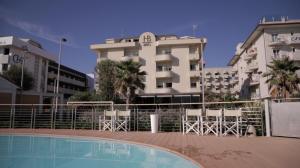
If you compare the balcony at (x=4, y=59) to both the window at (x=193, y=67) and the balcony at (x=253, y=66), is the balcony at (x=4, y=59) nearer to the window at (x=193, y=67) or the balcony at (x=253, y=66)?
the window at (x=193, y=67)

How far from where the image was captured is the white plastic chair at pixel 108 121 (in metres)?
14.0

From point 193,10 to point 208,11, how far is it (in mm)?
1146

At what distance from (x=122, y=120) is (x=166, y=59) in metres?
23.9

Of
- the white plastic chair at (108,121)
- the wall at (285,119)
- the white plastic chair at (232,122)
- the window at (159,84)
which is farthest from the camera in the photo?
the window at (159,84)

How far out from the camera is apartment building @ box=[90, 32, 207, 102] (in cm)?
3653

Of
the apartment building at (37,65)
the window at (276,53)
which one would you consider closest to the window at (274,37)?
the window at (276,53)

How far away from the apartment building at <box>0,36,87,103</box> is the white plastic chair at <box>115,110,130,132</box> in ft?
42.8

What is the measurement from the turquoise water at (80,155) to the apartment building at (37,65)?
14.1 metres

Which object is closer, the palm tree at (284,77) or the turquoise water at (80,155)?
the turquoise water at (80,155)

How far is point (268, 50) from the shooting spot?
32844 mm

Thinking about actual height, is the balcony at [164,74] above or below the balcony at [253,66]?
below

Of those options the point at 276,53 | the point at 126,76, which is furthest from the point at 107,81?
the point at 276,53

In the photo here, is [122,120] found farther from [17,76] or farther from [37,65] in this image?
[37,65]

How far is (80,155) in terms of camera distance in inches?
337
